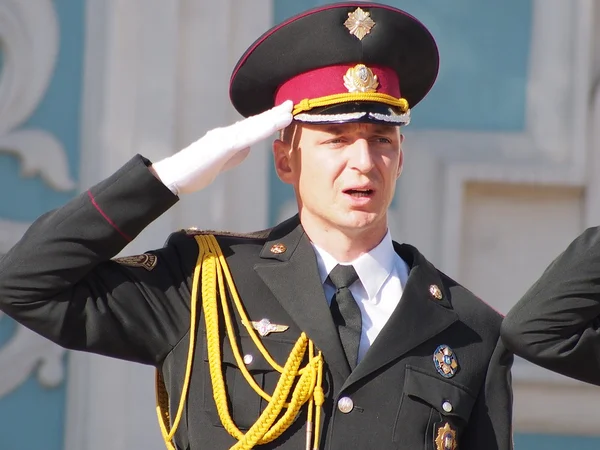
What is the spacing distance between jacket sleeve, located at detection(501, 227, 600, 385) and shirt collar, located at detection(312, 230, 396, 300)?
0.37 meters

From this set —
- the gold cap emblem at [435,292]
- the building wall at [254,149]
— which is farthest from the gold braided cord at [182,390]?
the building wall at [254,149]

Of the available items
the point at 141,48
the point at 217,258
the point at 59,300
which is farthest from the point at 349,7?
the point at 141,48

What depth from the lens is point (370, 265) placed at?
378 cm

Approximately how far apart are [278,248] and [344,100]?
1.20 ft

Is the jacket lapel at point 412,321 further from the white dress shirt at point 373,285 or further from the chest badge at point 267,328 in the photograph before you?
the chest badge at point 267,328

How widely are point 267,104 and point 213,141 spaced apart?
0.26m

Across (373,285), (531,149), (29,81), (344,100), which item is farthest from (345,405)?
(531,149)

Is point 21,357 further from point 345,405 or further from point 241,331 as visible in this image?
point 345,405

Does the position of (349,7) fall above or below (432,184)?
above

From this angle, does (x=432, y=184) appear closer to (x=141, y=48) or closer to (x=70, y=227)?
(x=141, y=48)

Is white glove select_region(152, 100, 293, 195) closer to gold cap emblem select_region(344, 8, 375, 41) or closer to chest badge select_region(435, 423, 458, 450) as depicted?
gold cap emblem select_region(344, 8, 375, 41)

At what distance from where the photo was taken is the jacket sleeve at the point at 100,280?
3.60 meters

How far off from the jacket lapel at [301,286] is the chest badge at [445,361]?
20 centimetres

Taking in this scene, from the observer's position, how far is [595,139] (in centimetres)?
581
